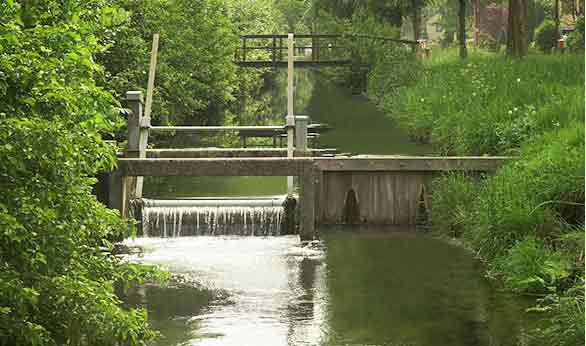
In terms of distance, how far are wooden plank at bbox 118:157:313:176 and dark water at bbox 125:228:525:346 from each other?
1067mm

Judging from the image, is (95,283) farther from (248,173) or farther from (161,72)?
(161,72)

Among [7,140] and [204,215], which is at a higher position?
[7,140]

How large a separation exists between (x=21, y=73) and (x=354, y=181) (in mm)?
11268

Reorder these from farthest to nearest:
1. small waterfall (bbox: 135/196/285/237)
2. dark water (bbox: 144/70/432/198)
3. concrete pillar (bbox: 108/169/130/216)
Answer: dark water (bbox: 144/70/432/198) → small waterfall (bbox: 135/196/285/237) → concrete pillar (bbox: 108/169/130/216)

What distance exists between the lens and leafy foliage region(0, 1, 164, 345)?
26.7 ft

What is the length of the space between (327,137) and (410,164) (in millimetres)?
13299

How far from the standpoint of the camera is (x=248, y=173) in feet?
57.8

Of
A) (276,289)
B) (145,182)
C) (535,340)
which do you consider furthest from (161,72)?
(535,340)

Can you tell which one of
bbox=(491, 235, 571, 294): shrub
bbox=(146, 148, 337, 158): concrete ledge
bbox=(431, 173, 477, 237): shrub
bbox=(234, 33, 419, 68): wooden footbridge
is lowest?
bbox=(491, 235, 571, 294): shrub

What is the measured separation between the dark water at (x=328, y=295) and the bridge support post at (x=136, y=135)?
1.69 m

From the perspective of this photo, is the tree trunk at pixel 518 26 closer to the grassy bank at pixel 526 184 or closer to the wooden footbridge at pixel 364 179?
the grassy bank at pixel 526 184

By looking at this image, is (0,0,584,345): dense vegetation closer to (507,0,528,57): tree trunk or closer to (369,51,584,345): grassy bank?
(369,51,584,345): grassy bank

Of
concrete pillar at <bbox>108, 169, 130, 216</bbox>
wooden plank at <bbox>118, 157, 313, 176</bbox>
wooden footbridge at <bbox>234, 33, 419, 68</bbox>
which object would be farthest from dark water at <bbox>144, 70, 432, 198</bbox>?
wooden plank at <bbox>118, 157, 313, 176</bbox>

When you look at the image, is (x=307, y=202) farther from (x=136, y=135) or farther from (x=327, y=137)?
(x=327, y=137)
